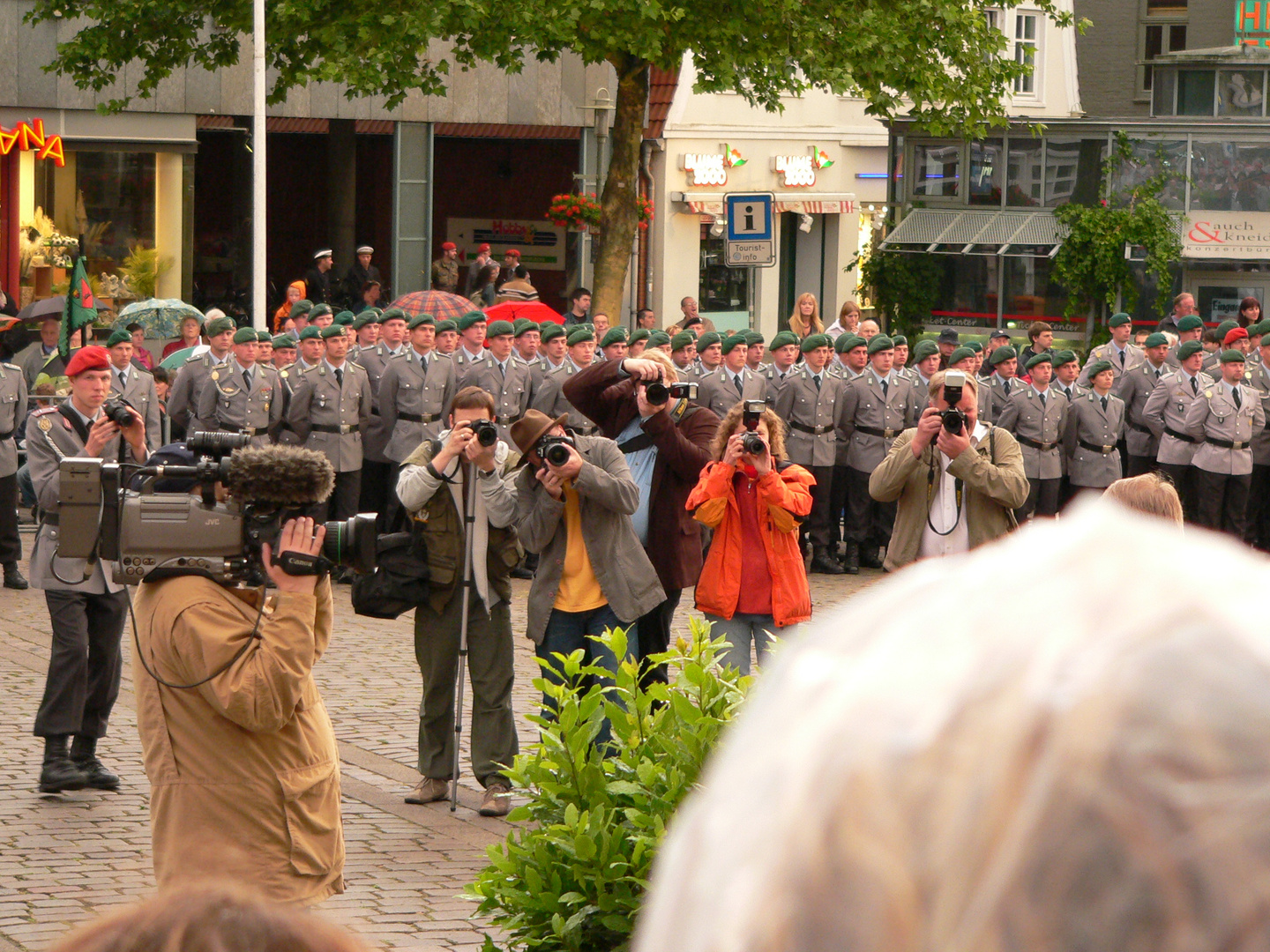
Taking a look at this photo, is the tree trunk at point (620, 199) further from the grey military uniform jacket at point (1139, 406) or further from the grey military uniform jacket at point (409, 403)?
the grey military uniform jacket at point (409, 403)

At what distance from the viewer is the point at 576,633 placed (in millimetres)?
7926

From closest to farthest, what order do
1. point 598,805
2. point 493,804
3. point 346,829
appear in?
point 598,805 < point 346,829 < point 493,804

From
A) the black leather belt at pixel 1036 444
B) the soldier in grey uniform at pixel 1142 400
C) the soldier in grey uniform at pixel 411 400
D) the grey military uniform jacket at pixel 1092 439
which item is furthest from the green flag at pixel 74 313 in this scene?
the soldier in grey uniform at pixel 1142 400

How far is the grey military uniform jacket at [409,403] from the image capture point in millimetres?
16394

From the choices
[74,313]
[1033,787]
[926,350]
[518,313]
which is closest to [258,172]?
[74,313]

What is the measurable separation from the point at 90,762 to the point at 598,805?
4776 mm

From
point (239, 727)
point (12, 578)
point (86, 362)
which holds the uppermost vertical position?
point (86, 362)

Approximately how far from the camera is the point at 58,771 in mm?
8148

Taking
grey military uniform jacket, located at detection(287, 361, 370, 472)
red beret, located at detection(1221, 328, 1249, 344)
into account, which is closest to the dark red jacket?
grey military uniform jacket, located at detection(287, 361, 370, 472)

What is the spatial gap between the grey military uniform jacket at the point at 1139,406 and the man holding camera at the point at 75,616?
12437 mm

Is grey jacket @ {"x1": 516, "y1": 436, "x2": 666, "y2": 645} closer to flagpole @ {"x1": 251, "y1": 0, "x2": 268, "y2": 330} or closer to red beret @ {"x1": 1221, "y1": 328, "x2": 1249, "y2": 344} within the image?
flagpole @ {"x1": 251, "y1": 0, "x2": 268, "y2": 330}

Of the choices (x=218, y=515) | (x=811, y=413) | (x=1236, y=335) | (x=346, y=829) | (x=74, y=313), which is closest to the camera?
(x=218, y=515)

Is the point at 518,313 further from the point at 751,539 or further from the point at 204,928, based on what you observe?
the point at 204,928

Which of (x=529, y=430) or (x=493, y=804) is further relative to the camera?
(x=493, y=804)
